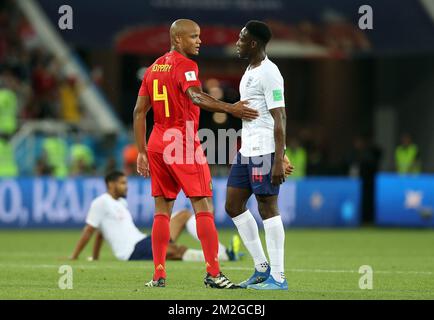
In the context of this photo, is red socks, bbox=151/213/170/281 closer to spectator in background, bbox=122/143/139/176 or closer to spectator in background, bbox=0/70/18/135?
spectator in background, bbox=122/143/139/176

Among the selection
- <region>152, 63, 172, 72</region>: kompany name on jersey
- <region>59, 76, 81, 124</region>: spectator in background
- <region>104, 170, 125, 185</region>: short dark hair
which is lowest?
<region>104, 170, 125, 185</region>: short dark hair

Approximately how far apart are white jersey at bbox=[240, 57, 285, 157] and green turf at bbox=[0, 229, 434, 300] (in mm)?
1203

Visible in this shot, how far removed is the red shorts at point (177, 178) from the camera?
921cm

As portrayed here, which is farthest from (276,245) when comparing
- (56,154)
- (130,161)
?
(56,154)

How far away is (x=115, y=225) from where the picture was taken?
1280cm

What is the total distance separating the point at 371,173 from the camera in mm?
22109

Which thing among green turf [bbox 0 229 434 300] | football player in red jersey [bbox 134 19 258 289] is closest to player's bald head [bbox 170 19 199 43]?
football player in red jersey [bbox 134 19 258 289]

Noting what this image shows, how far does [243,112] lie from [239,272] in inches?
95.9

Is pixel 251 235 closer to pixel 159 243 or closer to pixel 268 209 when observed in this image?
pixel 268 209

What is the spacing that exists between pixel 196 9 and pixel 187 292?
16.3 meters

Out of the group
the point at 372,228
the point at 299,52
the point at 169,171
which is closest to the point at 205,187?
the point at 169,171

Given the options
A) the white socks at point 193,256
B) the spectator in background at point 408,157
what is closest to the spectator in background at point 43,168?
the spectator in background at point 408,157

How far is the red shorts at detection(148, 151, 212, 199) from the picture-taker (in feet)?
30.2
